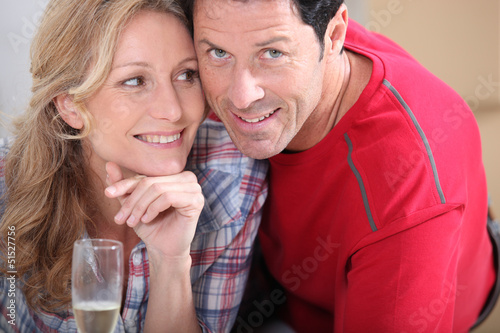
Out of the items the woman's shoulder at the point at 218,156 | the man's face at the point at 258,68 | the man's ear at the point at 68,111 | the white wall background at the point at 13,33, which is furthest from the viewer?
the white wall background at the point at 13,33

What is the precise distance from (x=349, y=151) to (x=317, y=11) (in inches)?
13.4

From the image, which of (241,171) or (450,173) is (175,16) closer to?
(241,171)

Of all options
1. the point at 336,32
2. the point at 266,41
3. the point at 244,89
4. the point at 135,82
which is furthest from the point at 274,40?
the point at 135,82

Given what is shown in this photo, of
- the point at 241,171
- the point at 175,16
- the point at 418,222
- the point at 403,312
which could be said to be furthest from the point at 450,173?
the point at 175,16

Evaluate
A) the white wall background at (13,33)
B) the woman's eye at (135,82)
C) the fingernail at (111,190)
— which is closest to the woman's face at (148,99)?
the woman's eye at (135,82)

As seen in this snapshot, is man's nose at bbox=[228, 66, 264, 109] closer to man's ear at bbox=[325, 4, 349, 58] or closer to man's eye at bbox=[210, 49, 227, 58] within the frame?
man's eye at bbox=[210, 49, 227, 58]

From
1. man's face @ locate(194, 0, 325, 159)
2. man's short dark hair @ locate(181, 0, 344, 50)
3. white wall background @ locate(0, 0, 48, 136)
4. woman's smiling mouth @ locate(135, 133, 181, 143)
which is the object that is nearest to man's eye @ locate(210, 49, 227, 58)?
man's face @ locate(194, 0, 325, 159)

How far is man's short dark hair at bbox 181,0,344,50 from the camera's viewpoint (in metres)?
1.21

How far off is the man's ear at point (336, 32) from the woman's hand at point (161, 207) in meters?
0.47

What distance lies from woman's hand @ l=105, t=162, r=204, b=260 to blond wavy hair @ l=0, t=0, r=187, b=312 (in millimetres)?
165

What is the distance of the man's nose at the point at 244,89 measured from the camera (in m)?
1.22

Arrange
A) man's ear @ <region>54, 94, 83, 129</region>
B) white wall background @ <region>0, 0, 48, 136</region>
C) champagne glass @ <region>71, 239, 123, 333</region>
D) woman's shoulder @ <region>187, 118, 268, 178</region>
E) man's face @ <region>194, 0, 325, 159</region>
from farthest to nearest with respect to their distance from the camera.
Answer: white wall background @ <region>0, 0, 48, 136</region> < woman's shoulder @ <region>187, 118, 268, 178</region> < man's ear @ <region>54, 94, 83, 129</region> < man's face @ <region>194, 0, 325, 159</region> < champagne glass @ <region>71, 239, 123, 333</region>

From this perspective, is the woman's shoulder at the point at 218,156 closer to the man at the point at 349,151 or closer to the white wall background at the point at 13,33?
the man at the point at 349,151

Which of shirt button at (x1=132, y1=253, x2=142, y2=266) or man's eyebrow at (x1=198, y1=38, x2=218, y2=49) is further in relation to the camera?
shirt button at (x1=132, y1=253, x2=142, y2=266)
